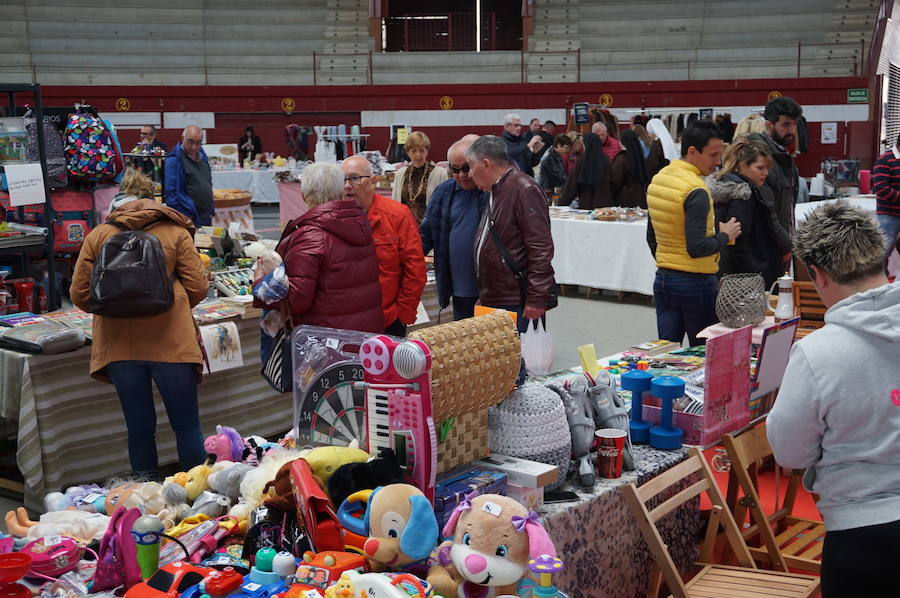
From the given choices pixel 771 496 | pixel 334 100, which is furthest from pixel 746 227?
pixel 334 100

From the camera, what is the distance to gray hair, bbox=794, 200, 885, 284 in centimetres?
208

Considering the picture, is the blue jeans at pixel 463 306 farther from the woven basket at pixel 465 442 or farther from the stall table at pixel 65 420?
the woven basket at pixel 465 442

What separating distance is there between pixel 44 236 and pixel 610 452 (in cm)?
354

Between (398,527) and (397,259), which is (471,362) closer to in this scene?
(398,527)

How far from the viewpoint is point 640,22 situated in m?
18.4

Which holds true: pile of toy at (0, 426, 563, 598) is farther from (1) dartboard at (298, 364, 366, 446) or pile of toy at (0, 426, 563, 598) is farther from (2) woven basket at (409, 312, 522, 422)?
(2) woven basket at (409, 312, 522, 422)

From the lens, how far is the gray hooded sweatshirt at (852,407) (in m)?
1.99

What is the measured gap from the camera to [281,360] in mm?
3508

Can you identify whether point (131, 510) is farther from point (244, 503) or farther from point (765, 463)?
point (765, 463)

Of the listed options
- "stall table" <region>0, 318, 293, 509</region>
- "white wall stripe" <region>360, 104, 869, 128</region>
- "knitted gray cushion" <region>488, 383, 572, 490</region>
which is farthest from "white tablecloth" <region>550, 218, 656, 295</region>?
"white wall stripe" <region>360, 104, 869, 128</region>

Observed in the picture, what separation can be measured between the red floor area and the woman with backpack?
2.07 meters

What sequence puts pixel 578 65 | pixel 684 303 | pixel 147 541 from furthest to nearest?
pixel 578 65
pixel 684 303
pixel 147 541

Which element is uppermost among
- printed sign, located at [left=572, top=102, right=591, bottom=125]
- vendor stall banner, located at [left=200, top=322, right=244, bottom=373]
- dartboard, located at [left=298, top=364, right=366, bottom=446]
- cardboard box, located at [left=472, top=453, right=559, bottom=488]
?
printed sign, located at [left=572, top=102, right=591, bottom=125]

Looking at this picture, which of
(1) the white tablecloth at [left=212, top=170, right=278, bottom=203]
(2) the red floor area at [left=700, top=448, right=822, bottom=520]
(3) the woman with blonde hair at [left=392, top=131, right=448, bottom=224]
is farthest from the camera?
(1) the white tablecloth at [left=212, top=170, right=278, bottom=203]
